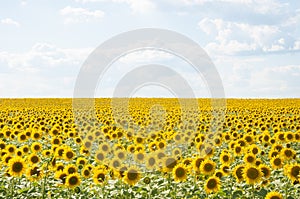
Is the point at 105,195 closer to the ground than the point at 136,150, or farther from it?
closer to the ground

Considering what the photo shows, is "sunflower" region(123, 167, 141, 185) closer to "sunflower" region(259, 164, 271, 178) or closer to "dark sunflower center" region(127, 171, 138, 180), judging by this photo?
"dark sunflower center" region(127, 171, 138, 180)

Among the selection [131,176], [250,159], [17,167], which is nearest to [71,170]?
[17,167]

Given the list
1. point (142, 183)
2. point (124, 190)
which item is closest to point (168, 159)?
point (142, 183)

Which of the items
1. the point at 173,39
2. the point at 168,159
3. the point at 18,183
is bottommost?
the point at 18,183

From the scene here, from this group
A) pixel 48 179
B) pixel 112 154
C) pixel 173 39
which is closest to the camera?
pixel 48 179

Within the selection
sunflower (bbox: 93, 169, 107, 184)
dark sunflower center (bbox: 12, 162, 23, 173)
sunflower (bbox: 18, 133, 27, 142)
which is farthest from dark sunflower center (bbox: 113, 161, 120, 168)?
sunflower (bbox: 18, 133, 27, 142)

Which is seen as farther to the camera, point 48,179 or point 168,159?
point 48,179

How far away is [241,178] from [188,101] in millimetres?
31128

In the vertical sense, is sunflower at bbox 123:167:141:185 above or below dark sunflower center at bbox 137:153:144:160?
below

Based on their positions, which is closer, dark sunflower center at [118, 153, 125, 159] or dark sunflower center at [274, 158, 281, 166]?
dark sunflower center at [274, 158, 281, 166]

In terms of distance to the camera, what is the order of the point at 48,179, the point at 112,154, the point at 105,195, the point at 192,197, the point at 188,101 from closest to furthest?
the point at 192,197 < the point at 105,195 < the point at 48,179 < the point at 112,154 < the point at 188,101

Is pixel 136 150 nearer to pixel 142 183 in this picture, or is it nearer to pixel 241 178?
pixel 142 183

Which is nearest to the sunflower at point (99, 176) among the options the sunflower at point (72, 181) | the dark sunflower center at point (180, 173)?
the sunflower at point (72, 181)

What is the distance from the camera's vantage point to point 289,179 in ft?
28.2
